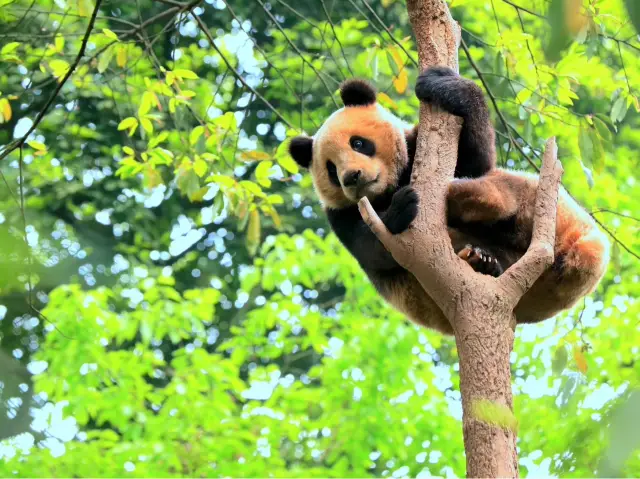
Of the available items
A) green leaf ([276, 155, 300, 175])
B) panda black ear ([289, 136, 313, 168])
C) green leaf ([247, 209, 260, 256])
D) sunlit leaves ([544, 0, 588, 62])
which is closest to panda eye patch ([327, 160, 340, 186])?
panda black ear ([289, 136, 313, 168])

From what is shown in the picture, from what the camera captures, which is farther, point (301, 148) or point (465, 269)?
point (301, 148)

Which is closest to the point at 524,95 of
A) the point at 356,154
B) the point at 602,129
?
the point at 602,129

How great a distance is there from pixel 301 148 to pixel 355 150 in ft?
2.00

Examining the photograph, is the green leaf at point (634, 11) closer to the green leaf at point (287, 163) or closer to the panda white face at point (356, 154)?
the panda white face at point (356, 154)

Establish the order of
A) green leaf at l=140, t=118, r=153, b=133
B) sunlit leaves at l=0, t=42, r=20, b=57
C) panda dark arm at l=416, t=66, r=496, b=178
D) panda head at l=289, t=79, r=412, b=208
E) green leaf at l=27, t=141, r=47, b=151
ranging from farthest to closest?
green leaf at l=140, t=118, r=153, b=133, sunlit leaves at l=0, t=42, r=20, b=57, green leaf at l=27, t=141, r=47, b=151, panda head at l=289, t=79, r=412, b=208, panda dark arm at l=416, t=66, r=496, b=178

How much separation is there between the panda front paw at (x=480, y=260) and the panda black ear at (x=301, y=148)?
178 cm

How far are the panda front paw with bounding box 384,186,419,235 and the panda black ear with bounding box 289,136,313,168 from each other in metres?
2.05

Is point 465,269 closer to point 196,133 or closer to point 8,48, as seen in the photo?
point 196,133

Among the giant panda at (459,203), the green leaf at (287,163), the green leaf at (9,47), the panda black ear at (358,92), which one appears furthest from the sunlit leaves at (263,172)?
the green leaf at (9,47)

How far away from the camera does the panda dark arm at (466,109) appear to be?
3693mm

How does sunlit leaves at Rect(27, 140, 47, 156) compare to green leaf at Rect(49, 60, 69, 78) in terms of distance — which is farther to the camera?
green leaf at Rect(49, 60, 69, 78)

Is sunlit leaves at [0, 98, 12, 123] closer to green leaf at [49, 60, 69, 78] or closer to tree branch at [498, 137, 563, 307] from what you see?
green leaf at [49, 60, 69, 78]

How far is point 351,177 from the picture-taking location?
4777 mm

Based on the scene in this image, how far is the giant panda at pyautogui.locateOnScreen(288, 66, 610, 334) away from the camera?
4184 mm
